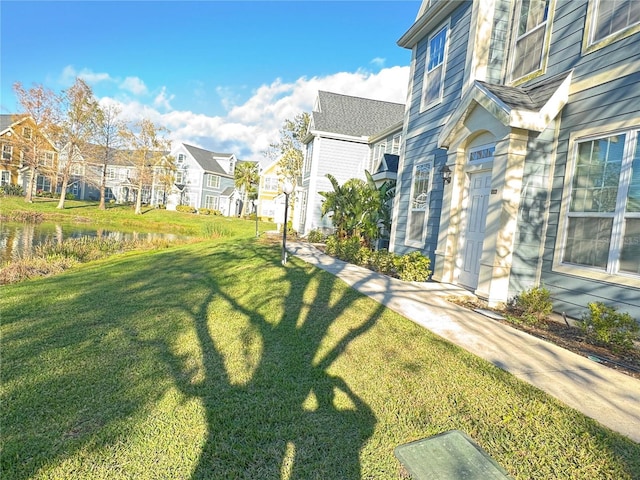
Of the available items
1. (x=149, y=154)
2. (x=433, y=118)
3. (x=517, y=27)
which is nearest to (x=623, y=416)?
(x=517, y=27)

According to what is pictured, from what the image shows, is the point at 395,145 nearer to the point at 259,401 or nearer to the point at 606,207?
the point at 606,207

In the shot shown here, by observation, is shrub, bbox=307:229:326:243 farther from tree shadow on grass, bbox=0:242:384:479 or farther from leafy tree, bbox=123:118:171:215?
leafy tree, bbox=123:118:171:215

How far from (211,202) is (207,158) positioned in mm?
6331

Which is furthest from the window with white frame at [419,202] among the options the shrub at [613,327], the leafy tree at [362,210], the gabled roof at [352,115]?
the gabled roof at [352,115]

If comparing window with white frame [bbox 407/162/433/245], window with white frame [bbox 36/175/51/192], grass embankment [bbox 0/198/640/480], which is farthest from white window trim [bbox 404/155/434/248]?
window with white frame [bbox 36/175/51/192]

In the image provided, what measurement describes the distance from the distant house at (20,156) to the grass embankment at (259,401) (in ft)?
119

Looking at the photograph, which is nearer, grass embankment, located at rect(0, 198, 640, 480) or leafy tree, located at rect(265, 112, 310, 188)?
grass embankment, located at rect(0, 198, 640, 480)

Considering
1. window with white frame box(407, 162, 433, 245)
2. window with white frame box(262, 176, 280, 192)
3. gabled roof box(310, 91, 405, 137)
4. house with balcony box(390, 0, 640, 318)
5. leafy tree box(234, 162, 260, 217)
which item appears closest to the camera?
house with balcony box(390, 0, 640, 318)

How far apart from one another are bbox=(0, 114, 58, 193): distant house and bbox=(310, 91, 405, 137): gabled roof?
26.5 metres

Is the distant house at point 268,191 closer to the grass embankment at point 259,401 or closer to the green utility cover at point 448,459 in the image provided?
the grass embankment at point 259,401

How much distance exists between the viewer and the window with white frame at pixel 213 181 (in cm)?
4942

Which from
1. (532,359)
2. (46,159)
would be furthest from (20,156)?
(532,359)

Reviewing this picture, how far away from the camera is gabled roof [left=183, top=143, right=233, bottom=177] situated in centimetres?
4891

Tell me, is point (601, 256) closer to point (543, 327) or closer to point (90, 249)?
point (543, 327)
